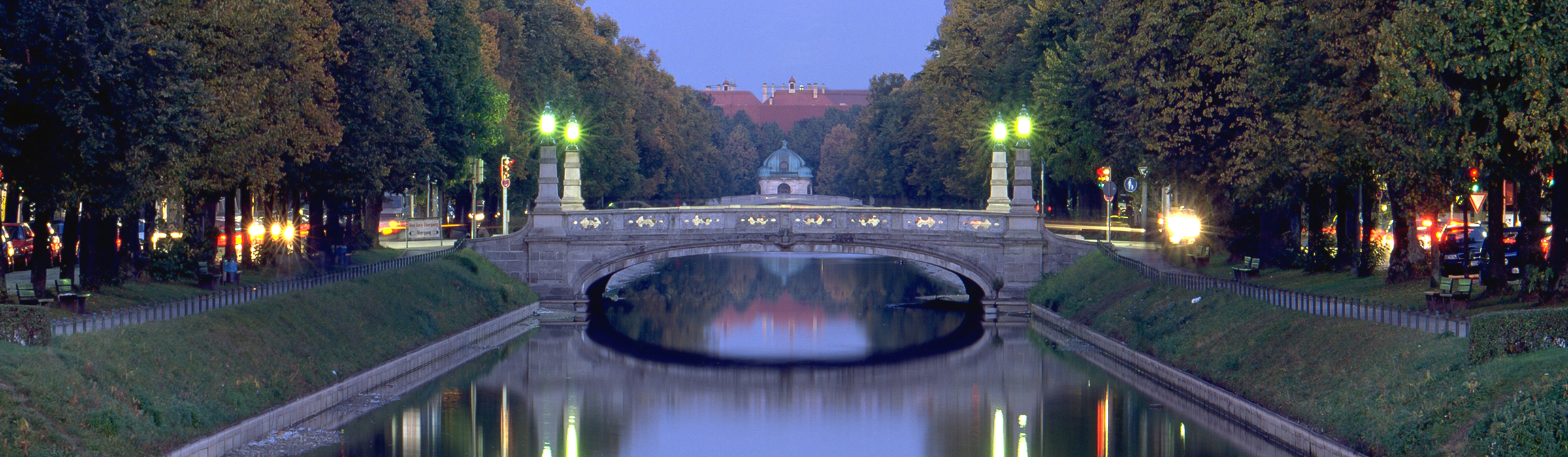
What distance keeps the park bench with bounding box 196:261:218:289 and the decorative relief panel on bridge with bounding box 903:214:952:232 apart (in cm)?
1953

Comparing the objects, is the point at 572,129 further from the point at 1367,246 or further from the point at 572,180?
the point at 1367,246

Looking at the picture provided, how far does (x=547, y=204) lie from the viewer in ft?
147

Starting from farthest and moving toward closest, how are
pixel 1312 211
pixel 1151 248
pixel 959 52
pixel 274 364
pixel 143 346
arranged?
pixel 959 52
pixel 1151 248
pixel 1312 211
pixel 274 364
pixel 143 346

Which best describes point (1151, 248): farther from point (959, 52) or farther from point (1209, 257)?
point (959, 52)

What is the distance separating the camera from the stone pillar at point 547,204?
4441 cm

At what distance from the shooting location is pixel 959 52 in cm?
7069

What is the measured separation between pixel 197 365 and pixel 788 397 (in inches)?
480

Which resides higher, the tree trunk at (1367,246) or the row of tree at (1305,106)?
the row of tree at (1305,106)

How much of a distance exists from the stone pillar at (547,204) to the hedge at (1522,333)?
99.8ft

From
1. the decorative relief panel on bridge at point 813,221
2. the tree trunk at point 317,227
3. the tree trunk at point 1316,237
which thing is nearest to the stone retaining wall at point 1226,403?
the tree trunk at point 1316,237

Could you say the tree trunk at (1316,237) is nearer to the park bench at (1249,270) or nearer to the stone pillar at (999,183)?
the park bench at (1249,270)

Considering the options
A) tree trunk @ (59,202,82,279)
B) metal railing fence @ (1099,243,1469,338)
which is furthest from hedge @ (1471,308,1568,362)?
tree trunk @ (59,202,82,279)

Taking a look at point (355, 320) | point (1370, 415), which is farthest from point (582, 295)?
point (1370, 415)

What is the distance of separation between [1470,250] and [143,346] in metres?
30.9
